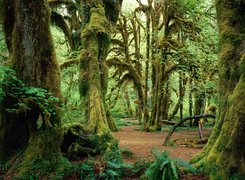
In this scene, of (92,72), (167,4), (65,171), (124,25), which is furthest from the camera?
(124,25)

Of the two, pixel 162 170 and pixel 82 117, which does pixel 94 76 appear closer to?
pixel 82 117

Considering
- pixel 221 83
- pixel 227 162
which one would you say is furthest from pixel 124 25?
pixel 227 162

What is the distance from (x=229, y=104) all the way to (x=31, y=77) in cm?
513

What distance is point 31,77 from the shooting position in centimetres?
735

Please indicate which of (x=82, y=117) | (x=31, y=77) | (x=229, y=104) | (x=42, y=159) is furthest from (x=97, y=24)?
(x=229, y=104)

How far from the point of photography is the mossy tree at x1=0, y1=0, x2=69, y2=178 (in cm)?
702

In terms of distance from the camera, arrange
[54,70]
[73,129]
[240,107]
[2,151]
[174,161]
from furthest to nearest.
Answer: [73,129] < [54,70] < [2,151] < [174,161] < [240,107]

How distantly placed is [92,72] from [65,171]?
5036 millimetres

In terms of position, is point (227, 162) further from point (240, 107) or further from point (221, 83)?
point (221, 83)

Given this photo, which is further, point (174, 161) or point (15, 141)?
point (15, 141)

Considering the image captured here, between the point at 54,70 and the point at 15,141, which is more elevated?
the point at 54,70

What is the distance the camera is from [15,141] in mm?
7434

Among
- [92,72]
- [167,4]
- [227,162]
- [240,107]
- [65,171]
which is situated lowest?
[65,171]

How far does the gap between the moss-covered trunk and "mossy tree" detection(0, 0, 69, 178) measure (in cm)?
377
